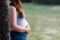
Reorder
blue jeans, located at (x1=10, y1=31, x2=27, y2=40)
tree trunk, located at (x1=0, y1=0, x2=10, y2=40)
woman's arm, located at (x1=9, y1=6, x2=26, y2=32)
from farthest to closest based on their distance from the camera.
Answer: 1. blue jeans, located at (x1=10, y1=31, x2=27, y2=40)
2. woman's arm, located at (x1=9, y1=6, x2=26, y2=32)
3. tree trunk, located at (x1=0, y1=0, x2=10, y2=40)

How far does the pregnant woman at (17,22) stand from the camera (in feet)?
11.9

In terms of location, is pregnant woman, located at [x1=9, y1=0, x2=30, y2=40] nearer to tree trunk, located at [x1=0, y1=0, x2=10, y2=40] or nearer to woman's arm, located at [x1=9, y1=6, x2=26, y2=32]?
woman's arm, located at [x1=9, y1=6, x2=26, y2=32]

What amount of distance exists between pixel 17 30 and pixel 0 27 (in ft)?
1.53

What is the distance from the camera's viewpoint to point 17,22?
3.84 m

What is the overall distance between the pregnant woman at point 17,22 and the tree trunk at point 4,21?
1.08ft

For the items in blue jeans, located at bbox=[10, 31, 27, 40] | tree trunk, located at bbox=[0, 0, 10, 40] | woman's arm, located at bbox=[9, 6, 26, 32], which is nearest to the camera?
tree trunk, located at bbox=[0, 0, 10, 40]

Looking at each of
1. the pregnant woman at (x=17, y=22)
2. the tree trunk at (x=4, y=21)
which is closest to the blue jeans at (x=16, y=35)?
the pregnant woman at (x=17, y=22)

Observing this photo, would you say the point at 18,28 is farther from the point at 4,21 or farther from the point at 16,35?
the point at 4,21

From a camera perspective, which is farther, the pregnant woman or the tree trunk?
the pregnant woman

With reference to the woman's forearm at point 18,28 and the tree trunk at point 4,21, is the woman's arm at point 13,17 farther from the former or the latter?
the tree trunk at point 4,21

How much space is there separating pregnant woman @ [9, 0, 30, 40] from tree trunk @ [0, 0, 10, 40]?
12.9 inches

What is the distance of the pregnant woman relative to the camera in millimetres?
3641

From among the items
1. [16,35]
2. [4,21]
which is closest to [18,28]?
[16,35]

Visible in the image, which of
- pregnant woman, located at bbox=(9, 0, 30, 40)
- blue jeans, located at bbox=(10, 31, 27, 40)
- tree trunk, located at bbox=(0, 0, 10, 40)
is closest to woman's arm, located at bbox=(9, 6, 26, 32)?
pregnant woman, located at bbox=(9, 0, 30, 40)
